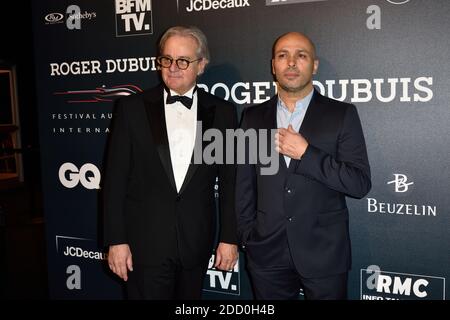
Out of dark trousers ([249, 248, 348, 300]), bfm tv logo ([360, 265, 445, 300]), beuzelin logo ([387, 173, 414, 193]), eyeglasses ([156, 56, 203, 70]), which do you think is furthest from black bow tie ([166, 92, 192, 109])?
bfm tv logo ([360, 265, 445, 300])

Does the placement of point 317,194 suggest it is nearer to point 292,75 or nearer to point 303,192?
point 303,192

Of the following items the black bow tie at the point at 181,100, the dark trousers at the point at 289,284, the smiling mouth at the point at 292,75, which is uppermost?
the smiling mouth at the point at 292,75

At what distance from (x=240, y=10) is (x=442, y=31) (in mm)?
1212

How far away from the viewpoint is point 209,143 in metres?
2.26

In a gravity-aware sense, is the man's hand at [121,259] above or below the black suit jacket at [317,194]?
below

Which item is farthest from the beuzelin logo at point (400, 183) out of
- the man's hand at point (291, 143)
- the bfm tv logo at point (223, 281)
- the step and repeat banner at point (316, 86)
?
the bfm tv logo at point (223, 281)

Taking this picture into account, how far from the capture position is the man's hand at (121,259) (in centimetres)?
224

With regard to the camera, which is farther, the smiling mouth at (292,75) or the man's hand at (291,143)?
the smiling mouth at (292,75)

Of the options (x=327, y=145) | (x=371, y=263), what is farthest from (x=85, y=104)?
(x=371, y=263)

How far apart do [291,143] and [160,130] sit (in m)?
0.65

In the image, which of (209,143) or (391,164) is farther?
(391,164)

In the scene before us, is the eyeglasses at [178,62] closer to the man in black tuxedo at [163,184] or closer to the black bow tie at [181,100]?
the man in black tuxedo at [163,184]

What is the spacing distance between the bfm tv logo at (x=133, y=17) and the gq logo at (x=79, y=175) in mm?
1042

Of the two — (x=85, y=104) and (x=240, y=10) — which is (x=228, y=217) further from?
(x=85, y=104)
